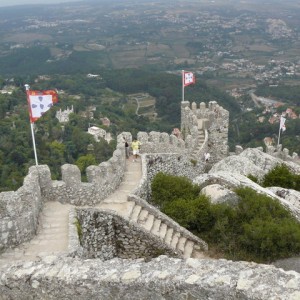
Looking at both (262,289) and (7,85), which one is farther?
(7,85)

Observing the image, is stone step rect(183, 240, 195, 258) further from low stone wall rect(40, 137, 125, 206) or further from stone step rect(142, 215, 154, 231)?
low stone wall rect(40, 137, 125, 206)

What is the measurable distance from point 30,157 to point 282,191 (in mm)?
30565

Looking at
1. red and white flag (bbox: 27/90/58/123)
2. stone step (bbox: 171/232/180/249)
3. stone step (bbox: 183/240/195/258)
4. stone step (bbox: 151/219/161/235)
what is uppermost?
red and white flag (bbox: 27/90/58/123)

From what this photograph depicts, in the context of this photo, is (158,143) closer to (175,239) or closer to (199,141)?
(199,141)

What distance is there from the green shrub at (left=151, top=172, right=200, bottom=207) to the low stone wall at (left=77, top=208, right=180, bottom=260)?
2518 millimetres

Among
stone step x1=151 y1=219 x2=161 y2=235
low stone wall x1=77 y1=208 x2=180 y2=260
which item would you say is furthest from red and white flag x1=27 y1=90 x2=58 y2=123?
stone step x1=151 y1=219 x2=161 y2=235

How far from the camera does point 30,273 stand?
21.0 feet

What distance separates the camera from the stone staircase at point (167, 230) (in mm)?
11163

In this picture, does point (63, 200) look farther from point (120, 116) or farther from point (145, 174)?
point (120, 116)

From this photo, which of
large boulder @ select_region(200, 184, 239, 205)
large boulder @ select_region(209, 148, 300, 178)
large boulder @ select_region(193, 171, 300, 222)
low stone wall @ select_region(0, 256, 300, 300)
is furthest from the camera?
large boulder @ select_region(209, 148, 300, 178)

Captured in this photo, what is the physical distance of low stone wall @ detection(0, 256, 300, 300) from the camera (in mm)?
5457

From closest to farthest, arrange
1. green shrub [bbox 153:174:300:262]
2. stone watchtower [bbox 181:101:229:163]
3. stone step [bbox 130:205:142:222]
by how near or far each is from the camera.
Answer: green shrub [bbox 153:174:300:262] → stone step [bbox 130:205:142:222] → stone watchtower [bbox 181:101:229:163]

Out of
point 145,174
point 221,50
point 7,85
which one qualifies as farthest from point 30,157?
point 221,50

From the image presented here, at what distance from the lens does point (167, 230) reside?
11719 millimetres
